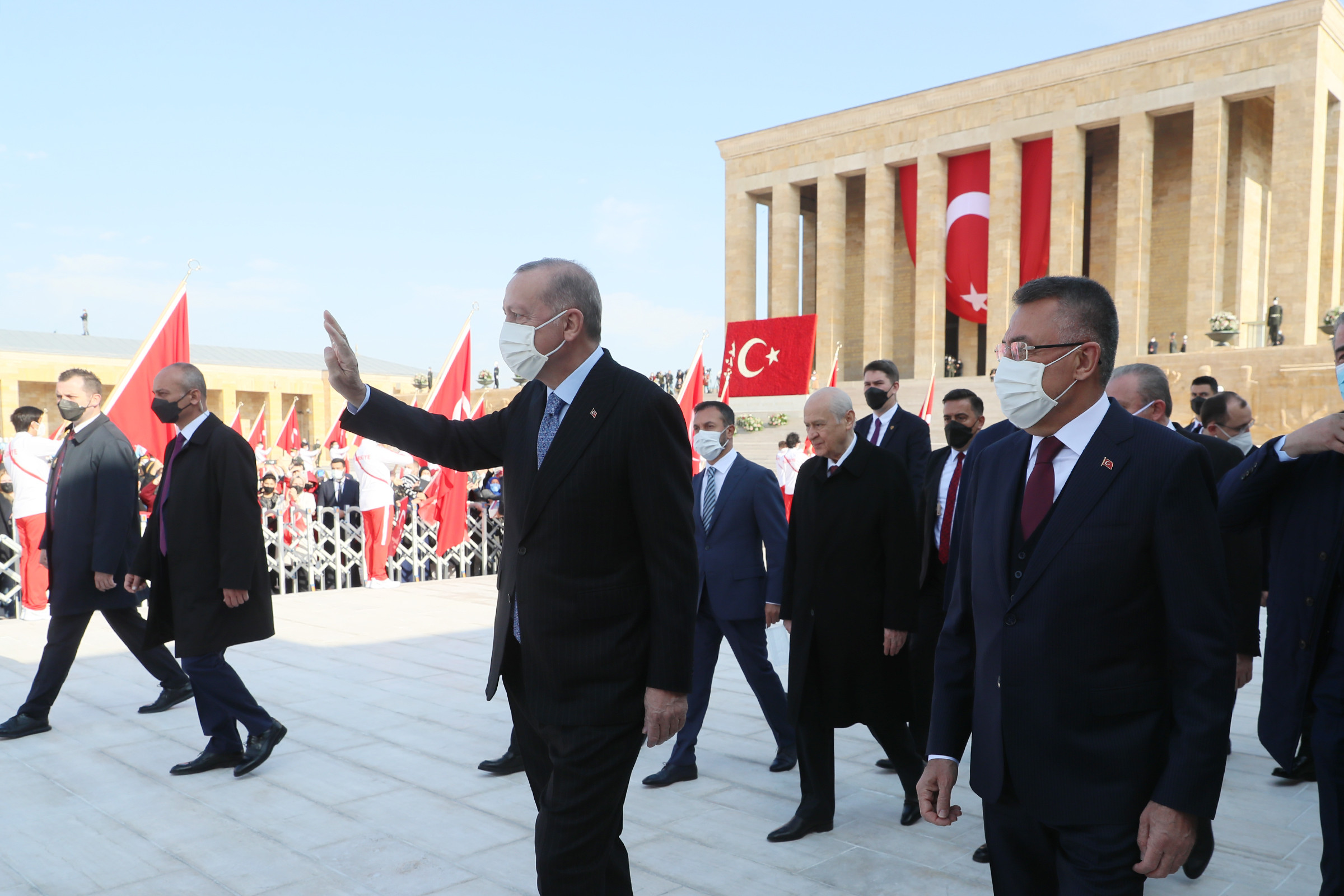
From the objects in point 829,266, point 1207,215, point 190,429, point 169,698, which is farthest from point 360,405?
point 829,266

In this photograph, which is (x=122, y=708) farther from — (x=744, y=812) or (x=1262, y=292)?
(x=1262, y=292)

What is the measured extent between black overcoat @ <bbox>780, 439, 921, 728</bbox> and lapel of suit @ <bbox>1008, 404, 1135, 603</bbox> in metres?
2.12

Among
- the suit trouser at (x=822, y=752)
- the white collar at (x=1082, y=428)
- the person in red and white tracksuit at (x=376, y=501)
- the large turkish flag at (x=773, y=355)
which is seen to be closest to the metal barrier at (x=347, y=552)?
the person in red and white tracksuit at (x=376, y=501)

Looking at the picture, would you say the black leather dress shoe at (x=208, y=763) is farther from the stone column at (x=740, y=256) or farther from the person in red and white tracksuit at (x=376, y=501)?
the stone column at (x=740, y=256)

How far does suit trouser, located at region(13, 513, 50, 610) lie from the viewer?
28.7 ft

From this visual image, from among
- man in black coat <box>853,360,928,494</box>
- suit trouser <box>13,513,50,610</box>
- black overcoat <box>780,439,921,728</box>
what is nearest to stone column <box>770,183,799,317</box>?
suit trouser <box>13,513,50,610</box>

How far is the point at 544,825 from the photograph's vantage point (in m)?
2.35

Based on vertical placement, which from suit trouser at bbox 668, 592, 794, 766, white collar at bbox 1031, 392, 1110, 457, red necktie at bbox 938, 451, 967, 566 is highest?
white collar at bbox 1031, 392, 1110, 457

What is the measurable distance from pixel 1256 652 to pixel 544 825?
2.82m

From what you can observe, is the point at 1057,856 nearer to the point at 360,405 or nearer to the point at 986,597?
the point at 986,597

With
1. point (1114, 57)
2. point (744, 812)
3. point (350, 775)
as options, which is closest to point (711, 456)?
point (744, 812)

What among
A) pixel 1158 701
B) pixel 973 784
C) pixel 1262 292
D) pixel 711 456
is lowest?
pixel 973 784

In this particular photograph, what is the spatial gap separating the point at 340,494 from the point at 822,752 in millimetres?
9223

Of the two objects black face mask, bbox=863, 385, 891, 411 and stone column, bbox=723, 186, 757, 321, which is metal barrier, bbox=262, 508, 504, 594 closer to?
black face mask, bbox=863, 385, 891, 411
